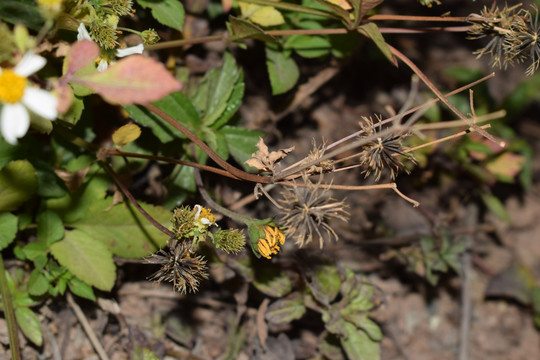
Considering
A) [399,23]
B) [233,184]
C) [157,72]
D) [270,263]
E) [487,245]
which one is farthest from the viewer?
[487,245]

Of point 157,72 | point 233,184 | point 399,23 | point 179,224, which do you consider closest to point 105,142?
point 233,184

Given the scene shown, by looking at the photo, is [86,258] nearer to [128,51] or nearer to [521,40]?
[128,51]

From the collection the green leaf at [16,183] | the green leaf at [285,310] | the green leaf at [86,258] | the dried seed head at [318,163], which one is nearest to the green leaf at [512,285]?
the green leaf at [285,310]

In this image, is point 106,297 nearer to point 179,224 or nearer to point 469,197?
point 179,224

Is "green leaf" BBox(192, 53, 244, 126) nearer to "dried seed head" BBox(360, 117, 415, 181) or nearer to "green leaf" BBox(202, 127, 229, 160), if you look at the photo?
"green leaf" BBox(202, 127, 229, 160)

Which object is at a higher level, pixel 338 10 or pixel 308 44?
pixel 338 10

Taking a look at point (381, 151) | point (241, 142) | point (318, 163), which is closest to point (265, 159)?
point (318, 163)

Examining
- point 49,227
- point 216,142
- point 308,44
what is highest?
point 308,44
